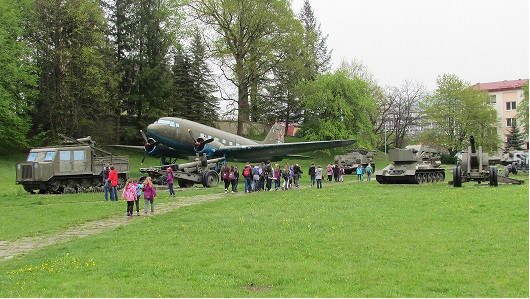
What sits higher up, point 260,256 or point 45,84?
point 45,84

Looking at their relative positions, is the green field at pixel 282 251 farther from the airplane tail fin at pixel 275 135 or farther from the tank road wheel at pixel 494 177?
the airplane tail fin at pixel 275 135

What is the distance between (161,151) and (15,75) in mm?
13066

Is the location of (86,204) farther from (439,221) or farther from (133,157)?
(133,157)

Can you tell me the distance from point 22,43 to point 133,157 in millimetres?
12366

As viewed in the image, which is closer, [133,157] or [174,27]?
[133,157]

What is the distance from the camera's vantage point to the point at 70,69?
1554 inches

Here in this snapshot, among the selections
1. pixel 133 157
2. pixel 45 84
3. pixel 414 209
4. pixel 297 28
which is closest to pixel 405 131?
pixel 297 28

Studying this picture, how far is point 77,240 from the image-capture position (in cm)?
1131

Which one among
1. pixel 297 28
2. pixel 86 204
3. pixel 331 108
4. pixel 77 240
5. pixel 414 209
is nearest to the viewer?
pixel 77 240

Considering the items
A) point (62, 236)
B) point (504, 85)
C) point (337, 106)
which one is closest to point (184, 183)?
point (62, 236)

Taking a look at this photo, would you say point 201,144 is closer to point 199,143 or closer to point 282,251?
point 199,143

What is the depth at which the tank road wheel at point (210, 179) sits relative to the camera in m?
25.9

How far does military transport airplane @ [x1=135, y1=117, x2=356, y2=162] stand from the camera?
1190 inches

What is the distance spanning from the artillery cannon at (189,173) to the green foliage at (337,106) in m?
27.5
